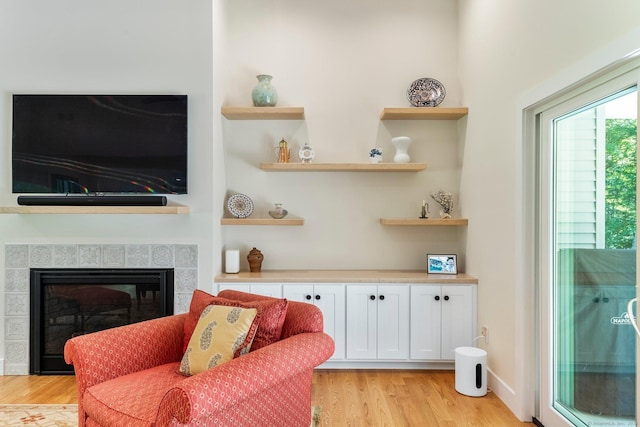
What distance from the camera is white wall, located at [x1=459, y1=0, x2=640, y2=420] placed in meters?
2.11

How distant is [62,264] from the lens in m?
3.42

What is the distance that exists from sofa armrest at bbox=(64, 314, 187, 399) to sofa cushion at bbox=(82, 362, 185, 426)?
2.7 inches

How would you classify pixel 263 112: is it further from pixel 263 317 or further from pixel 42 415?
pixel 42 415

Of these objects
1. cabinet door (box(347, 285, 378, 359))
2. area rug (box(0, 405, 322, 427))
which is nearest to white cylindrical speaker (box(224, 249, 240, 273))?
cabinet door (box(347, 285, 378, 359))

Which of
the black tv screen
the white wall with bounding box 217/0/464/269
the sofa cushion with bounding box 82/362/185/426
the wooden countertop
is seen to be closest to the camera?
the sofa cushion with bounding box 82/362/185/426

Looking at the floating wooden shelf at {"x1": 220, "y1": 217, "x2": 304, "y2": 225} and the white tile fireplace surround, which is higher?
the floating wooden shelf at {"x1": 220, "y1": 217, "x2": 304, "y2": 225}

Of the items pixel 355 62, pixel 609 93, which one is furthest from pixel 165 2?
pixel 609 93

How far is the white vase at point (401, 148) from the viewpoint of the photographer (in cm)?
382

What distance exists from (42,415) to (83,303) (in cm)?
94

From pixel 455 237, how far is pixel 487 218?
0.75 m

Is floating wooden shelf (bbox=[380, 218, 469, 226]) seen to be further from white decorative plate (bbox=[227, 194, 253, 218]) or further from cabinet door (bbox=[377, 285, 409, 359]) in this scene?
white decorative plate (bbox=[227, 194, 253, 218])

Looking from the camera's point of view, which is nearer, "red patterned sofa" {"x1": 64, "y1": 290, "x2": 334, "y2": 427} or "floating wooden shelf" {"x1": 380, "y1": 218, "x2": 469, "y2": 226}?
"red patterned sofa" {"x1": 64, "y1": 290, "x2": 334, "y2": 427}

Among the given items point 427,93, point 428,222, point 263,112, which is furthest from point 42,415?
point 427,93

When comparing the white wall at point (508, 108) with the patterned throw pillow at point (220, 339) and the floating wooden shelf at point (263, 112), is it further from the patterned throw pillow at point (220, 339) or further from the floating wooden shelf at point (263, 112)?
→ the patterned throw pillow at point (220, 339)
